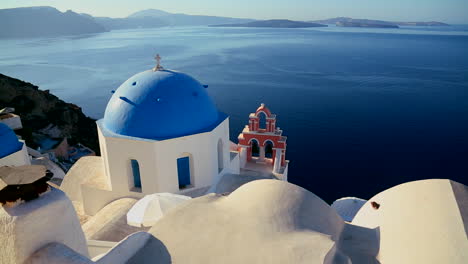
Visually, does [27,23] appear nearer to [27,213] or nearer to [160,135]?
[160,135]

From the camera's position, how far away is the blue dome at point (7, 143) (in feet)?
35.7

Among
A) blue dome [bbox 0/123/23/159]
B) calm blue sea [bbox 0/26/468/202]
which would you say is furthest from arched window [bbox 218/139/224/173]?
calm blue sea [bbox 0/26/468/202]

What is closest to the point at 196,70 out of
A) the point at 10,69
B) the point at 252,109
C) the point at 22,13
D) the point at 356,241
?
the point at 252,109

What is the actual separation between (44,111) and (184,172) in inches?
1251

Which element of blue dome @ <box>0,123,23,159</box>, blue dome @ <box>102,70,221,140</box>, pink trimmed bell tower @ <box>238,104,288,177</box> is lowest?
pink trimmed bell tower @ <box>238,104,288,177</box>

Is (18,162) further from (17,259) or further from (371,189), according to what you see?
(371,189)

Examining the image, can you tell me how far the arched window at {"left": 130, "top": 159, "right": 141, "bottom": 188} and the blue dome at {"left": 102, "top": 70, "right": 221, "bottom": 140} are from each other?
1060 millimetres

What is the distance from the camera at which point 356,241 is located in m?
4.71

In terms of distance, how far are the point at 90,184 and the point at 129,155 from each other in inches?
91.4

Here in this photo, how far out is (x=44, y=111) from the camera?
35562mm

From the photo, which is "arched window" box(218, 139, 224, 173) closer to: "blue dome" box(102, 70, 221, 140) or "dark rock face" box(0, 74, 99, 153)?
"blue dome" box(102, 70, 221, 140)

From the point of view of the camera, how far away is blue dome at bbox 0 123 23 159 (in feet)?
35.7

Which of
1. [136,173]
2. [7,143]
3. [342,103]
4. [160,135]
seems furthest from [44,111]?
[342,103]

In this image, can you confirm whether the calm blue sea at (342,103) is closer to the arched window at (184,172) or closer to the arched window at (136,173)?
the arched window at (184,172)
